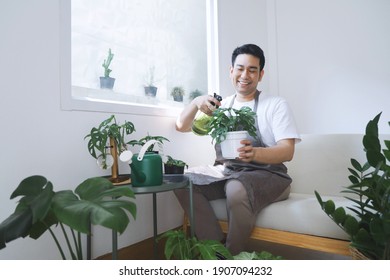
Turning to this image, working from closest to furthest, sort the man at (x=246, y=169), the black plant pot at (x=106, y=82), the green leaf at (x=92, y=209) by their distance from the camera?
the green leaf at (x=92, y=209)
the man at (x=246, y=169)
the black plant pot at (x=106, y=82)

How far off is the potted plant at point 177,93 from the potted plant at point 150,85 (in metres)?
0.18

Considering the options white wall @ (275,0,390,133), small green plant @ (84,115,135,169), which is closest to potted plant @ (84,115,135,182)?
small green plant @ (84,115,135,169)

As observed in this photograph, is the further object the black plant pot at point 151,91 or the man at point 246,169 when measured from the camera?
the black plant pot at point 151,91

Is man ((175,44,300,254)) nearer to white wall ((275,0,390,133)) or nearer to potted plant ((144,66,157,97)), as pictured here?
potted plant ((144,66,157,97))

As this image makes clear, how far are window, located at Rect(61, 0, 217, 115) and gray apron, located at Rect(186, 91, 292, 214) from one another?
49 cm

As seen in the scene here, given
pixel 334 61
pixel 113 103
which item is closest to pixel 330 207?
pixel 113 103

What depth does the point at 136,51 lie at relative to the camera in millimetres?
1513

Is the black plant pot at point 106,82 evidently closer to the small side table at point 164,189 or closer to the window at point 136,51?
the window at point 136,51

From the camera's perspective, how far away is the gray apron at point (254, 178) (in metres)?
1.14

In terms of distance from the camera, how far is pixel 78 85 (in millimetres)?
1242

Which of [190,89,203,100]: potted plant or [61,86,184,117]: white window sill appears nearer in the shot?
[61,86,184,117]: white window sill

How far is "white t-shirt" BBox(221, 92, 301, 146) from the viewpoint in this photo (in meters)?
1.21

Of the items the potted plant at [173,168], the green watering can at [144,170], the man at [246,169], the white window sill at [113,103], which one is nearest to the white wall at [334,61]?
the man at [246,169]
